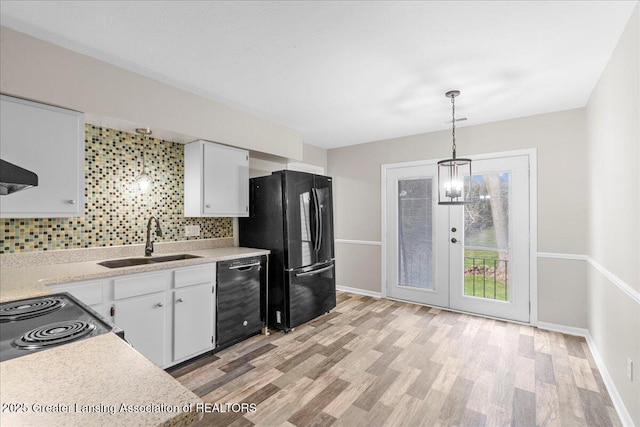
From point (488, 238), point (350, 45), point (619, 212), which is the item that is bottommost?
point (488, 238)

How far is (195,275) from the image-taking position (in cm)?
266

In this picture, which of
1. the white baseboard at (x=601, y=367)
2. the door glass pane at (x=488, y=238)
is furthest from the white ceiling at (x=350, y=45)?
the white baseboard at (x=601, y=367)

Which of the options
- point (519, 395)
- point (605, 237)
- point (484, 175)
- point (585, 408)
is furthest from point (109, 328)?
point (484, 175)

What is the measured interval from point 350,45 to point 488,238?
2955 millimetres

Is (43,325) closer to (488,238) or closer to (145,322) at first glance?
(145,322)

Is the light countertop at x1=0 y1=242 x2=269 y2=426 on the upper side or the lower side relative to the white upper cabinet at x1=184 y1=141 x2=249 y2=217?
lower

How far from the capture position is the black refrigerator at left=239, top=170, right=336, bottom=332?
3324mm

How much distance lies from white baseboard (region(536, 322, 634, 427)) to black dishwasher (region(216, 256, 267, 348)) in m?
2.88

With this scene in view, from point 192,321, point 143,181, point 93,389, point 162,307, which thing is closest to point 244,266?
point 192,321

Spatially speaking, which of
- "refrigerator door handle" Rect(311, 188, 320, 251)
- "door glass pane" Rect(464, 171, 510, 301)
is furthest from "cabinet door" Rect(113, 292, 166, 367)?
"door glass pane" Rect(464, 171, 510, 301)

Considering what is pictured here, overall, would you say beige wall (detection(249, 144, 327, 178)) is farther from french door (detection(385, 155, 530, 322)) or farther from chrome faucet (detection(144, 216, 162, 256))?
chrome faucet (detection(144, 216, 162, 256))

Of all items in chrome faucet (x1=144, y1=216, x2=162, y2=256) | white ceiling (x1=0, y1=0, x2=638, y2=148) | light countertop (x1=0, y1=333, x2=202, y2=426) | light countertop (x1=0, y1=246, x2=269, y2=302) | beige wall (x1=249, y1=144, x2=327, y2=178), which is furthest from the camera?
beige wall (x1=249, y1=144, x2=327, y2=178)

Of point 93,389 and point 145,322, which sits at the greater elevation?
point 93,389

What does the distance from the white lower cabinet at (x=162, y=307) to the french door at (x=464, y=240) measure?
2.81 m
